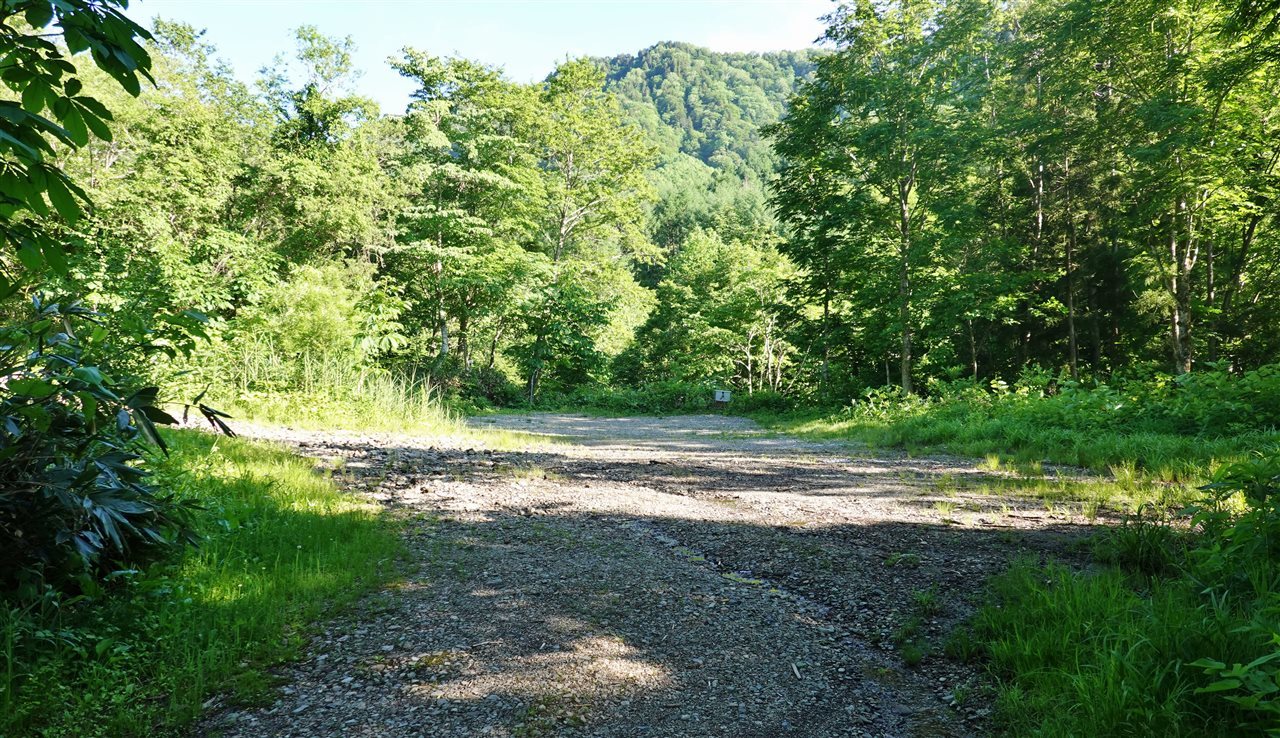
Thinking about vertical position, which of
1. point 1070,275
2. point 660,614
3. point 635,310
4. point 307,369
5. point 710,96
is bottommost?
point 660,614

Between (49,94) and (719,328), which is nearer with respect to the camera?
(49,94)

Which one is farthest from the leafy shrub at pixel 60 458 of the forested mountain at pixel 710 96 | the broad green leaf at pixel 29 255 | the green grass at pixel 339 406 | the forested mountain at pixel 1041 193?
the forested mountain at pixel 710 96

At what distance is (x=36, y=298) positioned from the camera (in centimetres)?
236

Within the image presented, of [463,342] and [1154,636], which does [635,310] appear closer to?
[463,342]

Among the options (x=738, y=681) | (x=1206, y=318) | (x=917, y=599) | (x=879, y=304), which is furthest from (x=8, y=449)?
(x=1206, y=318)

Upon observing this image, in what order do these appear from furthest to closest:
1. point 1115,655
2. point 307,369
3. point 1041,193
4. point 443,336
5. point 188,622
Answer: point 443,336 → point 1041,193 → point 307,369 → point 188,622 → point 1115,655

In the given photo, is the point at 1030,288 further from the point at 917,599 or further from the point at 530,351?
the point at 917,599

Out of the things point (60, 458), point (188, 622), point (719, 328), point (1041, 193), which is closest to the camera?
point (60, 458)

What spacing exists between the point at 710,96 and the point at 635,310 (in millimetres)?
109774

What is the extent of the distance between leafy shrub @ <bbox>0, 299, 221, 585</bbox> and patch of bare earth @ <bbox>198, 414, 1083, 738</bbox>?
2.73ft

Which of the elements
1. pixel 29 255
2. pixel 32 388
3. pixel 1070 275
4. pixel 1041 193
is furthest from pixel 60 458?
A: pixel 1041 193

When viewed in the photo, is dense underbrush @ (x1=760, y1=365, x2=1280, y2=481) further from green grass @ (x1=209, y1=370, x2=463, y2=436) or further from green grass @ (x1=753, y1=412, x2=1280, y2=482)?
green grass @ (x1=209, y1=370, x2=463, y2=436)

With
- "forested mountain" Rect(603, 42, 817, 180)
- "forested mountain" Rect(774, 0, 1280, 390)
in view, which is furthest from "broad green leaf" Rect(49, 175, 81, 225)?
"forested mountain" Rect(603, 42, 817, 180)

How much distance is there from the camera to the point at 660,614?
2.94 meters
